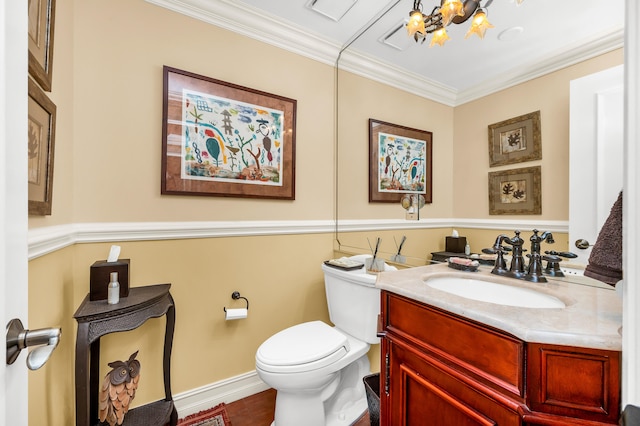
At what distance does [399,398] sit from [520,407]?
1.38 ft

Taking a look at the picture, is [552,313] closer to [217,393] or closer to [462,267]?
[462,267]

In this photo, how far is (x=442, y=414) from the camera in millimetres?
844

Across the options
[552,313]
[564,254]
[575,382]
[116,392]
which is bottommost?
[116,392]

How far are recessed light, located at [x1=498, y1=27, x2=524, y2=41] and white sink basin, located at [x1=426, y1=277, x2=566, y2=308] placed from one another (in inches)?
40.6

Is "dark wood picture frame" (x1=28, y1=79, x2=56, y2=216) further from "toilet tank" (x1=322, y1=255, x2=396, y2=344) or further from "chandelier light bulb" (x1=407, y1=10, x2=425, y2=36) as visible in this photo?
"chandelier light bulb" (x1=407, y1=10, x2=425, y2=36)

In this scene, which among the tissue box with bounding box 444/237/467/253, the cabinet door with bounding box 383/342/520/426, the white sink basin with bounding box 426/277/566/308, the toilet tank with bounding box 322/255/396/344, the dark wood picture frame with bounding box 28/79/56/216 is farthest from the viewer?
the toilet tank with bounding box 322/255/396/344

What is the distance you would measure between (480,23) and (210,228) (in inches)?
66.5

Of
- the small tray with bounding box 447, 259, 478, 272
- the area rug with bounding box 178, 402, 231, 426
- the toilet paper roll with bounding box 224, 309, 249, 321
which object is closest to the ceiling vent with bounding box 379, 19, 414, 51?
the small tray with bounding box 447, 259, 478, 272

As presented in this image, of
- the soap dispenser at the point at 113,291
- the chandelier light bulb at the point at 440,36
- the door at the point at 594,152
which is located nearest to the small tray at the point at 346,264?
the door at the point at 594,152

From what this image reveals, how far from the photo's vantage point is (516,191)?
3.78ft

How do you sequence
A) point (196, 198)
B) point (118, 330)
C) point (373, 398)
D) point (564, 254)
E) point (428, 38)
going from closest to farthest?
point (564, 254), point (118, 330), point (373, 398), point (428, 38), point (196, 198)

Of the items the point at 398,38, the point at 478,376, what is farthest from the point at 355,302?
the point at 398,38

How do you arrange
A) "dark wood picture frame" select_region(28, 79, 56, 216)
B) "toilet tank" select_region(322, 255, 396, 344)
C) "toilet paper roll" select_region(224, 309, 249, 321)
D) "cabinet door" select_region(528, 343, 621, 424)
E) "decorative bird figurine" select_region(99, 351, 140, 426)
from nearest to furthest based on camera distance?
"cabinet door" select_region(528, 343, 621, 424) → "dark wood picture frame" select_region(28, 79, 56, 216) → "decorative bird figurine" select_region(99, 351, 140, 426) → "toilet tank" select_region(322, 255, 396, 344) → "toilet paper roll" select_region(224, 309, 249, 321)

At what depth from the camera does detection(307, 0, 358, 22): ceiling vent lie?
1.66 m
